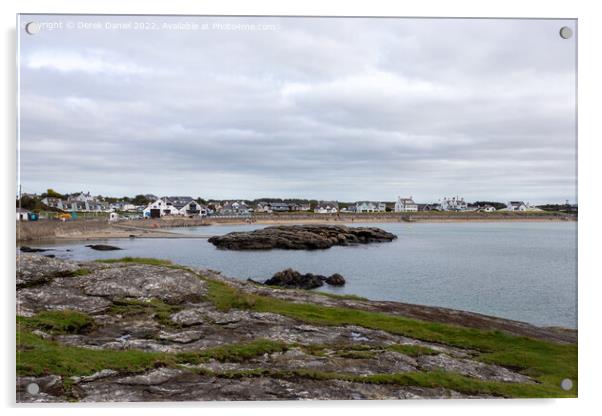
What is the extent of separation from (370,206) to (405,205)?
1.41m

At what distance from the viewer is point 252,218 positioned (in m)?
17.9

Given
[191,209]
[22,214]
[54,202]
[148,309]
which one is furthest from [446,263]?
[22,214]

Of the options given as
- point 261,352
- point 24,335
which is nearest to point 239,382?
point 261,352

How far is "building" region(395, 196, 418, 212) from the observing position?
1352 centimetres

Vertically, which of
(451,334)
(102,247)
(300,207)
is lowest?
(451,334)

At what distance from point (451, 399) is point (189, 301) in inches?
294

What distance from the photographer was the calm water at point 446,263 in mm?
11242

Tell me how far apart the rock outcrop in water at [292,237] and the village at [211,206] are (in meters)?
2.48

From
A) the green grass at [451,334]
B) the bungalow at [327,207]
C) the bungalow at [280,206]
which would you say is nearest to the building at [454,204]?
the bungalow at [327,207]

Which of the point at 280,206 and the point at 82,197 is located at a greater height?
the point at 82,197

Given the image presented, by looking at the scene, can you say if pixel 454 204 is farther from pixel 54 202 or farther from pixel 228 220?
pixel 54 202

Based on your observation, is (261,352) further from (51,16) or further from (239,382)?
(51,16)

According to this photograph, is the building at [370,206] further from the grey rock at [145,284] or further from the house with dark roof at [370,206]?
the grey rock at [145,284]

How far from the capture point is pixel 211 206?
1539 centimetres
